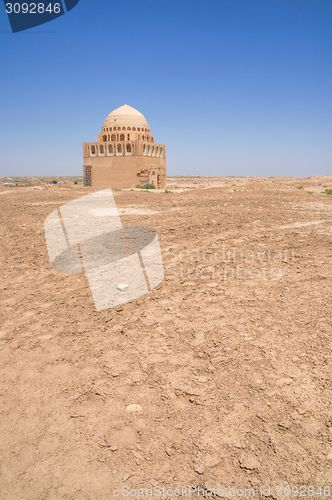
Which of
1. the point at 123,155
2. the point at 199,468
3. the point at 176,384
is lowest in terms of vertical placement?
the point at 199,468

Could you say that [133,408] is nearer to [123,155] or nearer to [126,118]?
[123,155]

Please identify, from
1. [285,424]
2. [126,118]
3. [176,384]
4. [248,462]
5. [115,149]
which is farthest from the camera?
[126,118]

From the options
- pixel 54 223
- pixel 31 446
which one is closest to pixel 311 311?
pixel 31 446

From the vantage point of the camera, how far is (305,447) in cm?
208

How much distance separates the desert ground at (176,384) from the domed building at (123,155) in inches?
1125

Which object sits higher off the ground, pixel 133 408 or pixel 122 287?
pixel 122 287

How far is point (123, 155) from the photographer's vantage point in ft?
106

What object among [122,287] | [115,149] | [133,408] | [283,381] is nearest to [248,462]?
[283,381]

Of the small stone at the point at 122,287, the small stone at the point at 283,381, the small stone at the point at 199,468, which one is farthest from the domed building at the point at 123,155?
the small stone at the point at 199,468

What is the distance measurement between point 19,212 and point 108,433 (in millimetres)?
10215

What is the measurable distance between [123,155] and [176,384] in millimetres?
31939

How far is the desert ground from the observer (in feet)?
Answer: 6.72

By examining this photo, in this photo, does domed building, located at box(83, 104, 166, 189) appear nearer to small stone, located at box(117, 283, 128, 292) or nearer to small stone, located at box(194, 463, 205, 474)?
small stone, located at box(117, 283, 128, 292)

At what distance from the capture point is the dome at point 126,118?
3428 centimetres
